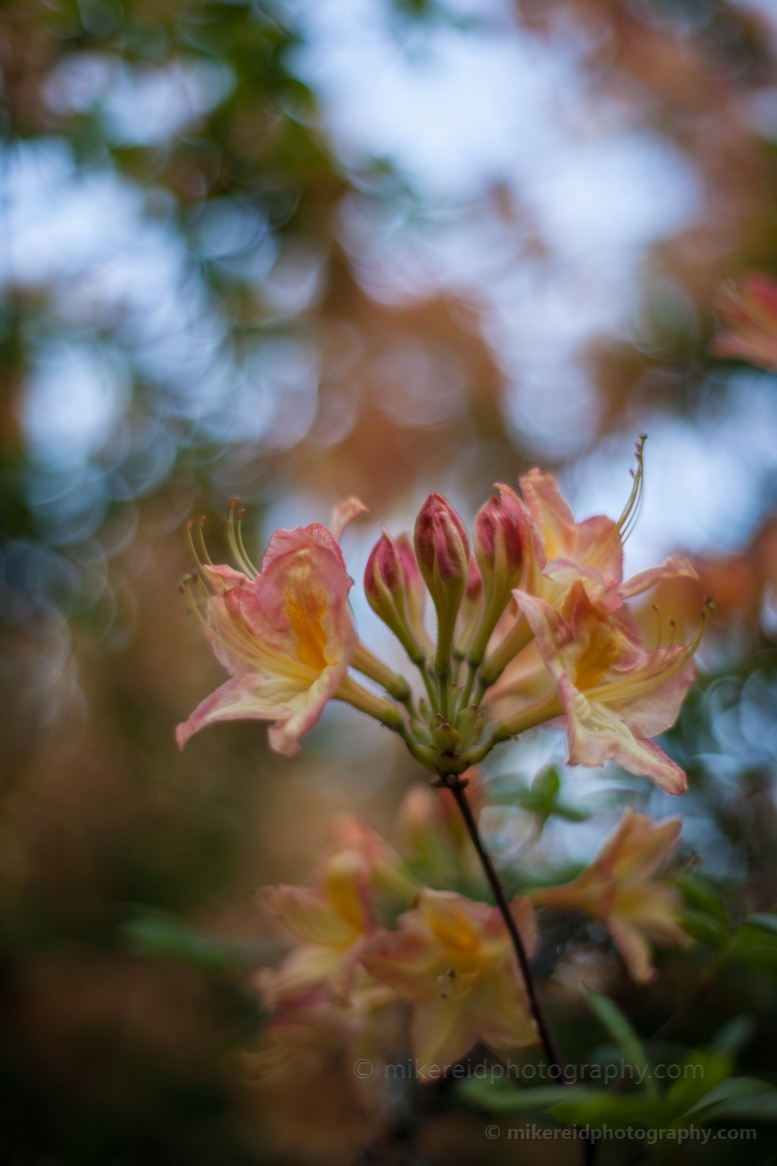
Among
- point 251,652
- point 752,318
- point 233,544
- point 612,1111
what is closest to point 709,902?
point 612,1111

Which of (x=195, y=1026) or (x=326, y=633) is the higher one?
(x=326, y=633)

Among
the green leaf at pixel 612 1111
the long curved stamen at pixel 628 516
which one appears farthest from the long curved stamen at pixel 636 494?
the green leaf at pixel 612 1111

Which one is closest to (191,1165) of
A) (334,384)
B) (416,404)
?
(334,384)

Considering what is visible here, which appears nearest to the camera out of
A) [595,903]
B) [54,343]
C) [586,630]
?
[586,630]

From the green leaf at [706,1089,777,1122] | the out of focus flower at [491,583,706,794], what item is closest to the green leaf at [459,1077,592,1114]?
the green leaf at [706,1089,777,1122]

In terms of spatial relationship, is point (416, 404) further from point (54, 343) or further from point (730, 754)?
point (730, 754)

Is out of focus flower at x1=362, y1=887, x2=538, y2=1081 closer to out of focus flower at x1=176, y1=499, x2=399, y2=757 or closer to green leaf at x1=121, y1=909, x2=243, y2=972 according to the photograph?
out of focus flower at x1=176, y1=499, x2=399, y2=757

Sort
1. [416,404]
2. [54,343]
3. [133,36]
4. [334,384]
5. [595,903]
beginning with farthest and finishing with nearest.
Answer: [416,404] < [334,384] < [54,343] < [133,36] < [595,903]
